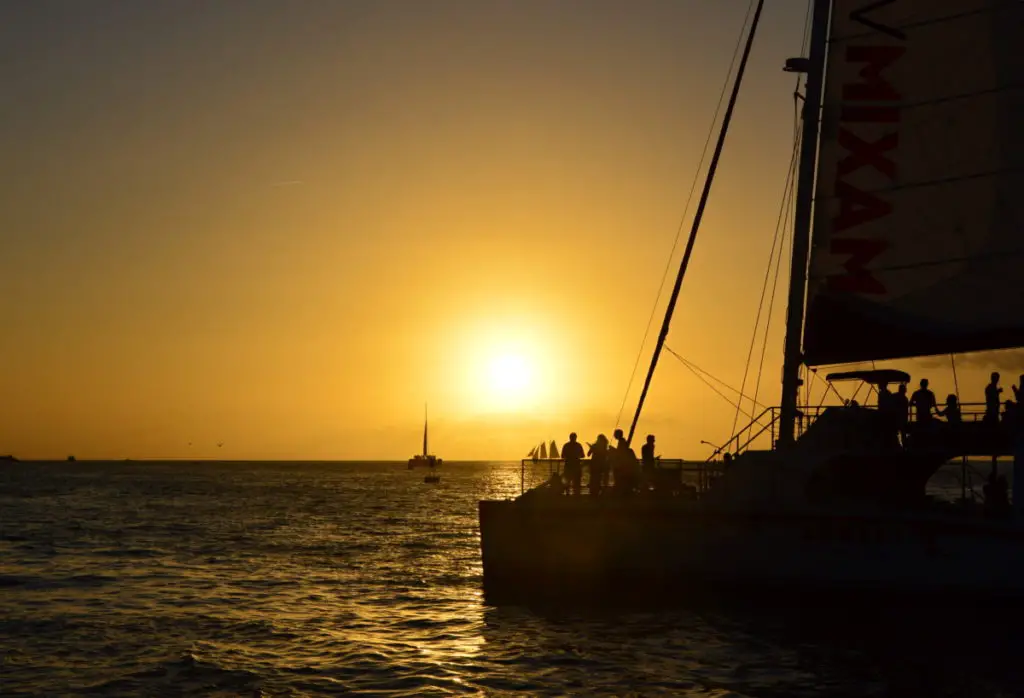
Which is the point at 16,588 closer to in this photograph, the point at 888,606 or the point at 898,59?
the point at 888,606

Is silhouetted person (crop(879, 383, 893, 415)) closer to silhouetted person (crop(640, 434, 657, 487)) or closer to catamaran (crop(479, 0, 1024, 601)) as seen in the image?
catamaran (crop(479, 0, 1024, 601))

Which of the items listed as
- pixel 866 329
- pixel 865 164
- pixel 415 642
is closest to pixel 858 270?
pixel 866 329

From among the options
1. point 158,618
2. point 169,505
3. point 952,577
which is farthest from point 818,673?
point 169,505

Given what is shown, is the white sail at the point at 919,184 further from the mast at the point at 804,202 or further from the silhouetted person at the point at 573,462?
the silhouetted person at the point at 573,462

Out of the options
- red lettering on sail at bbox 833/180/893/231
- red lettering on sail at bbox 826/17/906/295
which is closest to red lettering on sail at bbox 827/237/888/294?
red lettering on sail at bbox 826/17/906/295

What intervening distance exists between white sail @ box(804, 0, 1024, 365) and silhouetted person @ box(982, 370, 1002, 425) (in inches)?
43.2

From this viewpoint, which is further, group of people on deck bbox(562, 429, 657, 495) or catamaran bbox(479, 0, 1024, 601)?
group of people on deck bbox(562, 429, 657, 495)

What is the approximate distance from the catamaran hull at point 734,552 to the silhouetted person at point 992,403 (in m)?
2.89

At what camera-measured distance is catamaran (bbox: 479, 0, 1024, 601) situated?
22.9 m

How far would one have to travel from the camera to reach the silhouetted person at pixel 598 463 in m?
25.4

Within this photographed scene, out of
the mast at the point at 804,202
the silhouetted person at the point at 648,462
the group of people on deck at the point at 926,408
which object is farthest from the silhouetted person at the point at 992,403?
the silhouetted person at the point at 648,462

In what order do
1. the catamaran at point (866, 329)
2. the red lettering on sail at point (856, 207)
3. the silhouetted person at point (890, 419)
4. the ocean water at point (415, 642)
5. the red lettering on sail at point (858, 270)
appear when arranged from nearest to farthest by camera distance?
1. the ocean water at point (415, 642)
2. the catamaran at point (866, 329)
3. the silhouetted person at point (890, 419)
4. the red lettering on sail at point (858, 270)
5. the red lettering on sail at point (856, 207)

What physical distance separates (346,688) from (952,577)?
522 inches

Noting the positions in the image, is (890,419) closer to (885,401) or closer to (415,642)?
(885,401)
